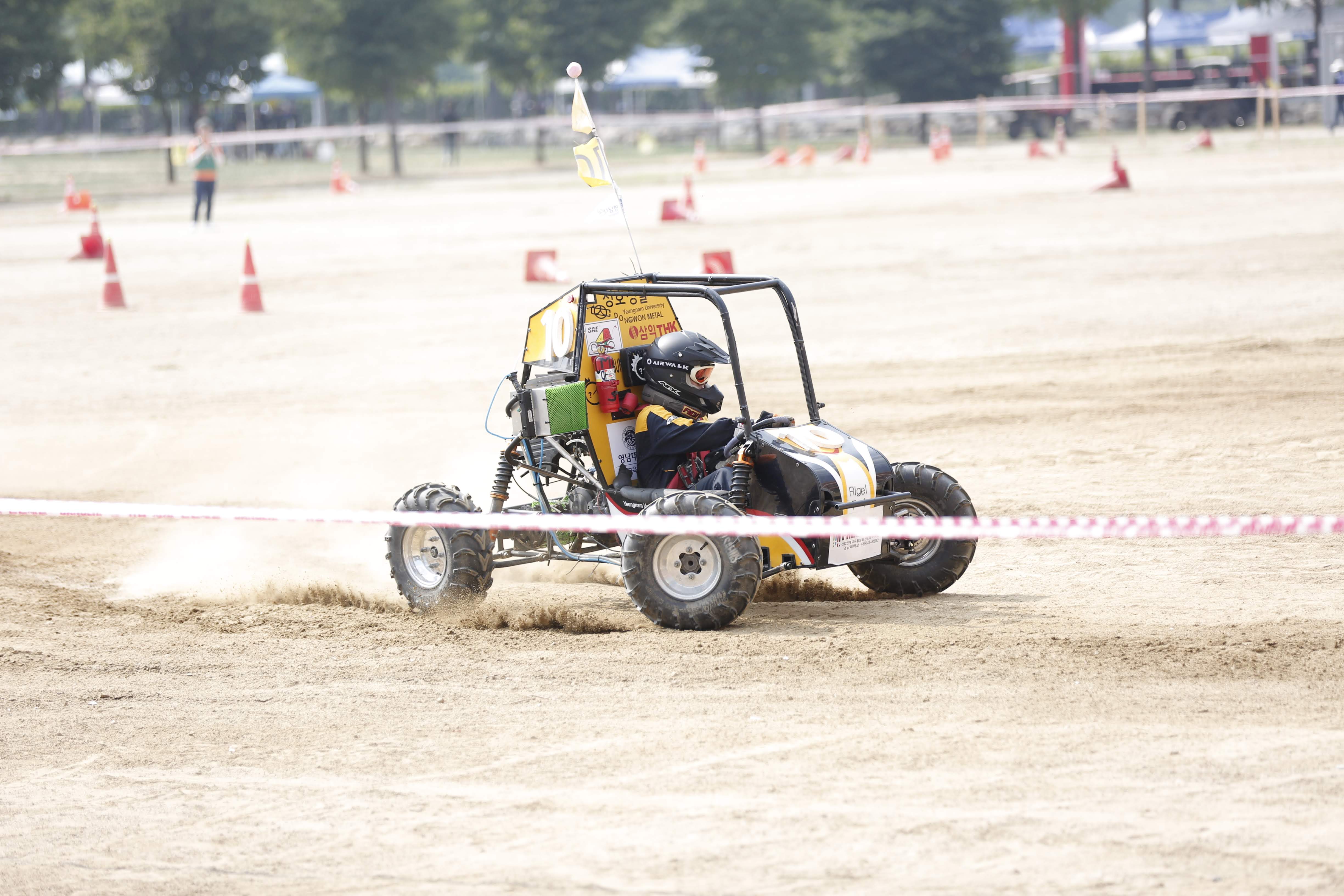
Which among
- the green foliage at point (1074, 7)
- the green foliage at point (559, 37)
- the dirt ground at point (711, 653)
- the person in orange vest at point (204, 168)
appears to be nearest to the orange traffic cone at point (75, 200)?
the person in orange vest at point (204, 168)

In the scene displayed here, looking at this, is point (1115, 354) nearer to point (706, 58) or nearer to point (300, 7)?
point (300, 7)

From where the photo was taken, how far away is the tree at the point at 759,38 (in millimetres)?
59594

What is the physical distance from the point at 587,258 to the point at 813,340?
8.06m

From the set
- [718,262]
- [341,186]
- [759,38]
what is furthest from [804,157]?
[718,262]

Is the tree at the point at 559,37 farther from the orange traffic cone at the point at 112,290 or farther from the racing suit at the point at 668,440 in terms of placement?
the racing suit at the point at 668,440

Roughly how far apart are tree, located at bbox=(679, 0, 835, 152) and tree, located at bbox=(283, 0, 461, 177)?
36.6 ft

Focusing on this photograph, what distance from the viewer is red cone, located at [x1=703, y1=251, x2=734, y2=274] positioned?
1970 centimetres

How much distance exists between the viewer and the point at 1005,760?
5.45m

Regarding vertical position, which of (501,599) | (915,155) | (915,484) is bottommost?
(501,599)

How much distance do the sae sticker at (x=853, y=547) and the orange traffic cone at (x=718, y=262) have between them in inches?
480

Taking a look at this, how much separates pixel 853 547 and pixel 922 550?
0.71m

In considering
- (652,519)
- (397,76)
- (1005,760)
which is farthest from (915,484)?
(397,76)

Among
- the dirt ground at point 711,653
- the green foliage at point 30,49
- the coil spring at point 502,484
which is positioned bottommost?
the dirt ground at point 711,653

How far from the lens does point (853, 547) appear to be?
24.3 ft
